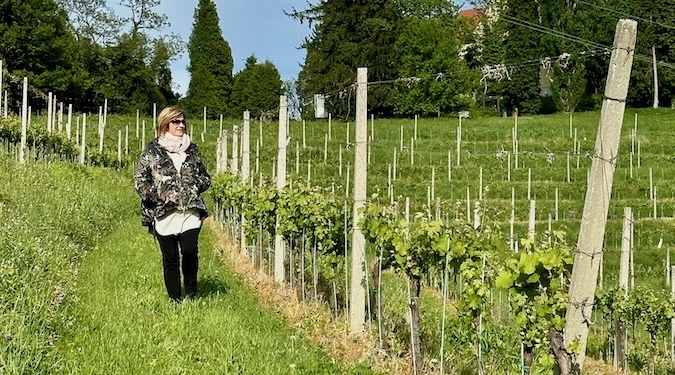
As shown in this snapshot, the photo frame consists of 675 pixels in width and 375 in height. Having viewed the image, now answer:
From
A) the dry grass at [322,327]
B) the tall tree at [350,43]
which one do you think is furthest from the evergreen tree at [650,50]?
the dry grass at [322,327]

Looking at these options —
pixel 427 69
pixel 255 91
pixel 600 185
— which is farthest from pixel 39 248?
pixel 255 91

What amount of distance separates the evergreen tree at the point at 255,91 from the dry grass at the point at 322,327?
44.4 m

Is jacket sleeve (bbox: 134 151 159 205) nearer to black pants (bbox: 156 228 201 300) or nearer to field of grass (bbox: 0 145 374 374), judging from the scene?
black pants (bbox: 156 228 201 300)

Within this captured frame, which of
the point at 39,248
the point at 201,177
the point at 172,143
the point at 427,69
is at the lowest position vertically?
the point at 39,248

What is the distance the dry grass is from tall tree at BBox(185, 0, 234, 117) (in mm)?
43687

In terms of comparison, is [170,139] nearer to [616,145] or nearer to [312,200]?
[312,200]

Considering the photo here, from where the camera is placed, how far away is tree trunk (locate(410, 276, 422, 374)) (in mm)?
4453

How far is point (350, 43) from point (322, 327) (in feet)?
121

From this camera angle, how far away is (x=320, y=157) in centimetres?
2942

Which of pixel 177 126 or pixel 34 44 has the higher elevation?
pixel 34 44

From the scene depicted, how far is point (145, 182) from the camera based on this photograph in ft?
17.6

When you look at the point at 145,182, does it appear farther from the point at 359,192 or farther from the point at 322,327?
the point at 322,327

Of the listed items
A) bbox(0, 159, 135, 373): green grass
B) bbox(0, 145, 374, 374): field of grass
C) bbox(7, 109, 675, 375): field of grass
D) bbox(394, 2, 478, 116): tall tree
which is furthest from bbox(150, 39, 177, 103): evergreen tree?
bbox(0, 145, 374, 374): field of grass

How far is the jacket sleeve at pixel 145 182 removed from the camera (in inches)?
211
